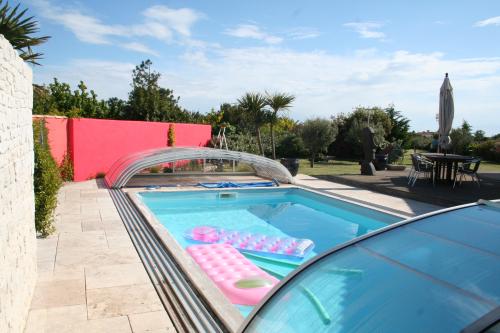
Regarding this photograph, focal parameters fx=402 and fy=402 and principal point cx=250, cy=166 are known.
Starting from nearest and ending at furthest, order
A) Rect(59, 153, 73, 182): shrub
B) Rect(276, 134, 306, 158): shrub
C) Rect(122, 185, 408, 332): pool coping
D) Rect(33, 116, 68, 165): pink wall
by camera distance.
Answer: Rect(122, 185, 408, 332): pool coping, Rect(33, 116, 68, 165): pink wall, Rect(59, 153, 73, 182): shrub, Rect(276, 134, 306, 158): shrub

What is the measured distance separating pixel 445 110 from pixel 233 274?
924 cm

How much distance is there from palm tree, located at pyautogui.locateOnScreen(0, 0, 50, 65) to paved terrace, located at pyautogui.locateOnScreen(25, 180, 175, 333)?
145 inches

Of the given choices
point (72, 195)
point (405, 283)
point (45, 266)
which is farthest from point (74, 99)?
point (405, 283)

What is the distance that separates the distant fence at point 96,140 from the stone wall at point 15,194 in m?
7.77

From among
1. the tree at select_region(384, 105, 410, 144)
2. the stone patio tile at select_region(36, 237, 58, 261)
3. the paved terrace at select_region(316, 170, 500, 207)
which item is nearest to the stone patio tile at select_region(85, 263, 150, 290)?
the stone patio tile at select_region(36, 237, 58, 261)

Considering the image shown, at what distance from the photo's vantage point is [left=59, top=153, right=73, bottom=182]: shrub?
12.4 metres

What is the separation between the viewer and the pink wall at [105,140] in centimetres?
1297

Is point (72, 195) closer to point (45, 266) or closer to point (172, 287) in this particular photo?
point (45, 266)

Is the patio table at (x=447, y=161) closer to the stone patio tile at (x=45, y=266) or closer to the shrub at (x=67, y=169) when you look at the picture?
the stone patio tile at (x=45, y=266)

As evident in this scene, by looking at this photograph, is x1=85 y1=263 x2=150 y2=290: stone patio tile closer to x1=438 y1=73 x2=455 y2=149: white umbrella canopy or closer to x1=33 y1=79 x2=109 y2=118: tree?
x1=438 y1=73 x2=455 y2=149: white umbrella canopy

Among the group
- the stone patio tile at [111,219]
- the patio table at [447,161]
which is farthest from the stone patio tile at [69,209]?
the patio table at [447,161]

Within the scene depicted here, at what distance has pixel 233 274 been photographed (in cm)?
586

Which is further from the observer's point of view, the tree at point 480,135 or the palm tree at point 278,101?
the tree at point 480,135

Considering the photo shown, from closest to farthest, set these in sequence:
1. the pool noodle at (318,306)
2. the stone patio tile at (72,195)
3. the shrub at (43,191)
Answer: the pool noodle at (318,306), the shrub at (43,191), the stone patio tile at (72,195)
